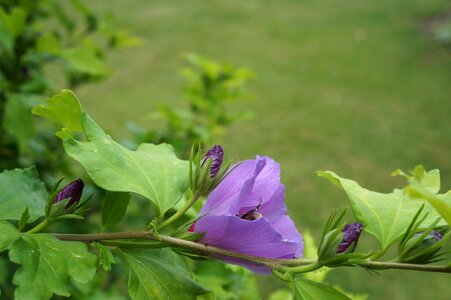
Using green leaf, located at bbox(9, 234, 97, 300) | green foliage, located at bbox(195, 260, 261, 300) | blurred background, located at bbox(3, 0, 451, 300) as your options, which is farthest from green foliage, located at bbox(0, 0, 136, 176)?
green leaf, located at bbox(9, 234, 97, 300)

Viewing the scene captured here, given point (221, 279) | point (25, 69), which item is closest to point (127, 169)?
point (221, 279)

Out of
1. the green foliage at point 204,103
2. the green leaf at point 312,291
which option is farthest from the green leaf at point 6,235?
the green foliage at point 204,103

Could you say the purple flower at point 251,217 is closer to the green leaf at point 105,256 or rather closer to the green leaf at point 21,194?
the green leaf at point 105,256

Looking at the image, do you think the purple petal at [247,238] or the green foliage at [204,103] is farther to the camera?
the green foliage at [204,103]

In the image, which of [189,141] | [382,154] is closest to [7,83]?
[189,141]

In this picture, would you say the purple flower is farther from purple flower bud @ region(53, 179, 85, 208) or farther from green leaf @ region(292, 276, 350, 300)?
purple flower bud @ region(53, 179, 85, 208)

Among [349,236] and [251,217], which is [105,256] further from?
[349,236]
